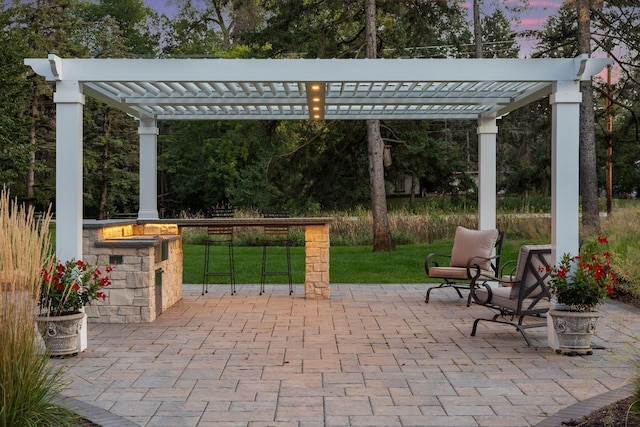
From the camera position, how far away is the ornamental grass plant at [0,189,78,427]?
11.5 feet

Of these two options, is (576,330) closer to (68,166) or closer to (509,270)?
(68,166)

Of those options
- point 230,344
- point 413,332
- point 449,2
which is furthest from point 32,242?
point 449,2

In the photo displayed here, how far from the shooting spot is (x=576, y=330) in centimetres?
630

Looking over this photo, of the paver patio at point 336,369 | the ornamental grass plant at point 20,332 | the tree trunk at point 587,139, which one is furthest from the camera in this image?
the tree trunk at point 587,139

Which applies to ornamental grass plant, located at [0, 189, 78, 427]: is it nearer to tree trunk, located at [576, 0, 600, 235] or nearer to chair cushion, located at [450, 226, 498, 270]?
chair cushion, located at [450, 226, 498, 270]

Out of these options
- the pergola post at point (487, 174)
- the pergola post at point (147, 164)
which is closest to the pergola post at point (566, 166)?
the pergola post at point (487, 174)

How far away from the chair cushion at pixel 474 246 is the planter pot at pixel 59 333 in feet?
16.9

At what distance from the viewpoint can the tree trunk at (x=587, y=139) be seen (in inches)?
623

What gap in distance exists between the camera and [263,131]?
2008cm

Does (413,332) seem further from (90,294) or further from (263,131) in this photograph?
(263,131)

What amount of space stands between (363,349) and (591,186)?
11318 millimetres

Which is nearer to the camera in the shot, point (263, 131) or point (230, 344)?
point (230, 344)

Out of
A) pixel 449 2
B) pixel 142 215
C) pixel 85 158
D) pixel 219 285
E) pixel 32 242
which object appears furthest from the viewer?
pixel 85 158

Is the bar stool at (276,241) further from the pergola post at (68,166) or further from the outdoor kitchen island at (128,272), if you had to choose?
the pergola post at (68,166)
